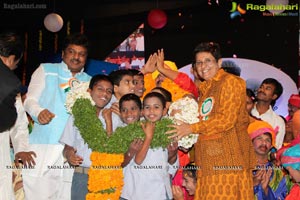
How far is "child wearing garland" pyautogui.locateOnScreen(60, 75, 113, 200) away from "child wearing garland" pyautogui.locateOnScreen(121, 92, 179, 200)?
1.31 feet

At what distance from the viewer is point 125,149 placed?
4426 millimetres

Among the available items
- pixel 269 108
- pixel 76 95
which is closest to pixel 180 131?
pixel 76 95

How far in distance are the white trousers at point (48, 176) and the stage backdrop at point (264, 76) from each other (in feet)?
16.3

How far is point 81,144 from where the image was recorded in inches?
189

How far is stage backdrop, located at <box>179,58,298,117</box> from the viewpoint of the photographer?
9719mm

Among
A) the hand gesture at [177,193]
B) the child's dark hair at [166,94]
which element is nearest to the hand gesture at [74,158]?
the hand gesture at [177,193]

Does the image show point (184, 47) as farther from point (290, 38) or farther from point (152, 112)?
point (152, 112)

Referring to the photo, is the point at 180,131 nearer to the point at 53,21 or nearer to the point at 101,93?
the point at 101,93

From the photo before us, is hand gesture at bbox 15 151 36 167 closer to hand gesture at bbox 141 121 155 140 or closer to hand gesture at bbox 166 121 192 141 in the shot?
hand gesture at bbox 141 121 155 140

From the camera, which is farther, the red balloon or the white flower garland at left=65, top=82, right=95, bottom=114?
the red balloon

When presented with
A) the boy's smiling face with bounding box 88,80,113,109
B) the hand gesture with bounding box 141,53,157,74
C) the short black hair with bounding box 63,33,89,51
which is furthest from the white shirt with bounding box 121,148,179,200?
the short black hair with bounding box 63,33,89,51

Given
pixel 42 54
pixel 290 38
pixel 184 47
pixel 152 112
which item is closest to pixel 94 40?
pixel 42 54

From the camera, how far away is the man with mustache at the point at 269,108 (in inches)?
276

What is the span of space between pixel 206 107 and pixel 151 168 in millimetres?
744
